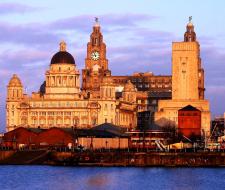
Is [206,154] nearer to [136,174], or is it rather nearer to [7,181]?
[136,174]

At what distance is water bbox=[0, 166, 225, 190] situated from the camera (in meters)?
127

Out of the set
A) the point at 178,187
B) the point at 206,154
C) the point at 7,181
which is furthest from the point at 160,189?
the point at 206,154

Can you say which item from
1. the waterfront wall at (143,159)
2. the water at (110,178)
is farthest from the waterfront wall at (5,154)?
the water at (110,178)

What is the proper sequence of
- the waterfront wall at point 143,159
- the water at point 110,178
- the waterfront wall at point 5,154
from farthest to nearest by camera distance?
the waterfront wall at point 5,154, the waterfront wall at point 143,159, the water at point 110,178

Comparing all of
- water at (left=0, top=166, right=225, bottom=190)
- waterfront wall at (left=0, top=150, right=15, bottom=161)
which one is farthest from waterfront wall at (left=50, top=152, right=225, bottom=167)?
waterfront wall at (left=0, top=150, right=15, bottom=161)

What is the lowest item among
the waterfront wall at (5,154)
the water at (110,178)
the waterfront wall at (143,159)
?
the water at (110,178)

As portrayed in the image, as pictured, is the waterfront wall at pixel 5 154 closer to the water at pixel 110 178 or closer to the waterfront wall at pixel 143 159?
the waterfront wall at pixel 143 159

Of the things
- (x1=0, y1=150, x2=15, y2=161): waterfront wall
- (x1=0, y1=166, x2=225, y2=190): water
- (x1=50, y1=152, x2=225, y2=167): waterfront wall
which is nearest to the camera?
(x1=0, y1=166, x2=225, y2=190): water

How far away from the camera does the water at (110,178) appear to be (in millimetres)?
127125

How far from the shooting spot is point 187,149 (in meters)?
188

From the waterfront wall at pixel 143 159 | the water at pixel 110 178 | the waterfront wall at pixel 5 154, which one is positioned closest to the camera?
the water at pixel 110 178

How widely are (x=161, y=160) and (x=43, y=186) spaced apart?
1872 inches

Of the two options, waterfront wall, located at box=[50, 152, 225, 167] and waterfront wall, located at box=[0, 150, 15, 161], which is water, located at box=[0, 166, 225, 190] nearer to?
waterfront wall, located at box=[50, 152, 225, 167]

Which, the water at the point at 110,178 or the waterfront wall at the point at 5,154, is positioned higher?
the waterfront wall at the point at 5,154
